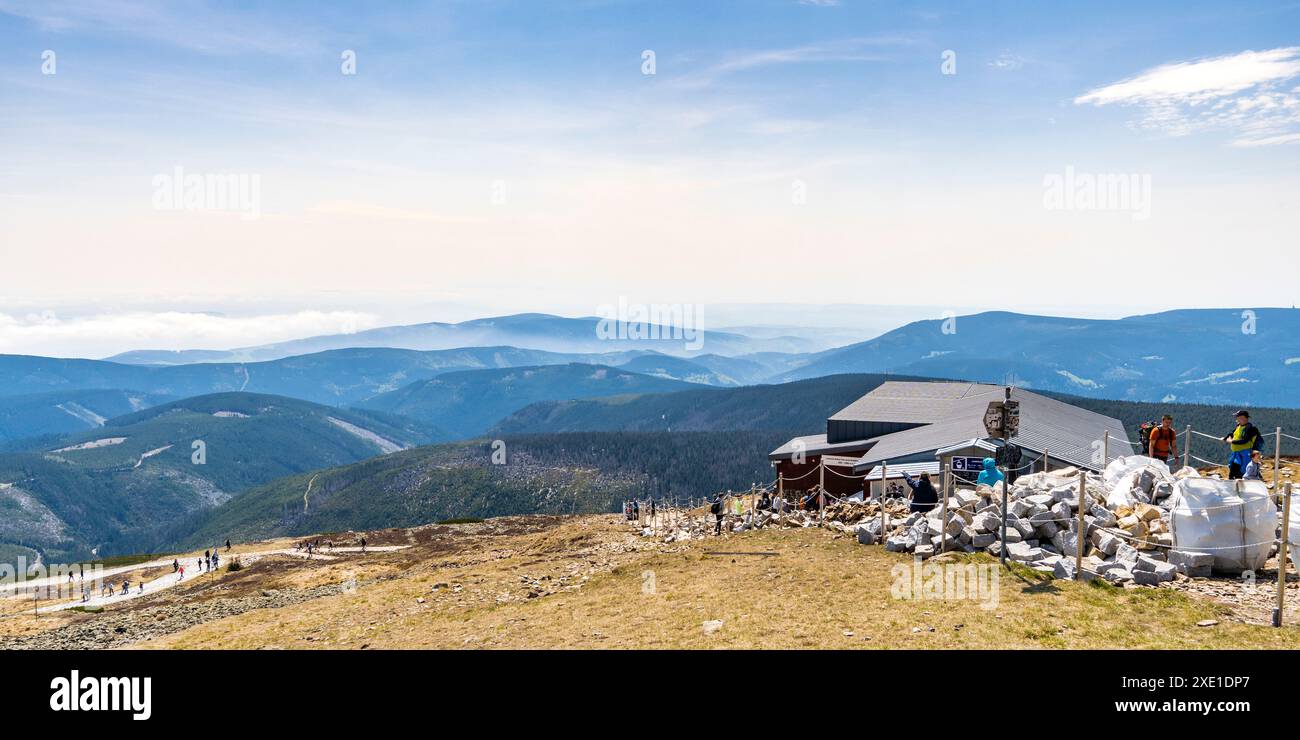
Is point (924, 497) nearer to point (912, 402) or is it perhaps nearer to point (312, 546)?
point (912, 402)

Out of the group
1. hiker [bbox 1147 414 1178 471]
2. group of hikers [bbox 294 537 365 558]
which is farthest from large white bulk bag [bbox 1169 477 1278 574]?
group of hikers [bbox 294 537 365 558]

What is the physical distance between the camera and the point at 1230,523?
1741 centimetres

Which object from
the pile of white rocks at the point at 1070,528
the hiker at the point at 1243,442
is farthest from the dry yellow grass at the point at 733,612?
the hiker at the point at 1243,442

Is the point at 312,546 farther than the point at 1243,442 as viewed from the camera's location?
Yes

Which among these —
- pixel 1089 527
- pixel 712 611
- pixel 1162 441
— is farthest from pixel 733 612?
pixel 1162 441

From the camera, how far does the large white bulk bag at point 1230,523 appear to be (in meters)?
17.2

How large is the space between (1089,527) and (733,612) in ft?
33.0

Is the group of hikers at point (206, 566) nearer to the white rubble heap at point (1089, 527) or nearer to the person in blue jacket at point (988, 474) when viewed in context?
the white rubble heap at point (1089, 527)

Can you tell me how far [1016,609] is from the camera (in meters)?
15.5

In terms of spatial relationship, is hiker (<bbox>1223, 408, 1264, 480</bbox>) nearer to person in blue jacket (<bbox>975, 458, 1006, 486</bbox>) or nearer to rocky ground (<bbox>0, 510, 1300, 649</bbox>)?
person in blue jacket (<bbox>975, 458, 1006, 486</bbox>)
